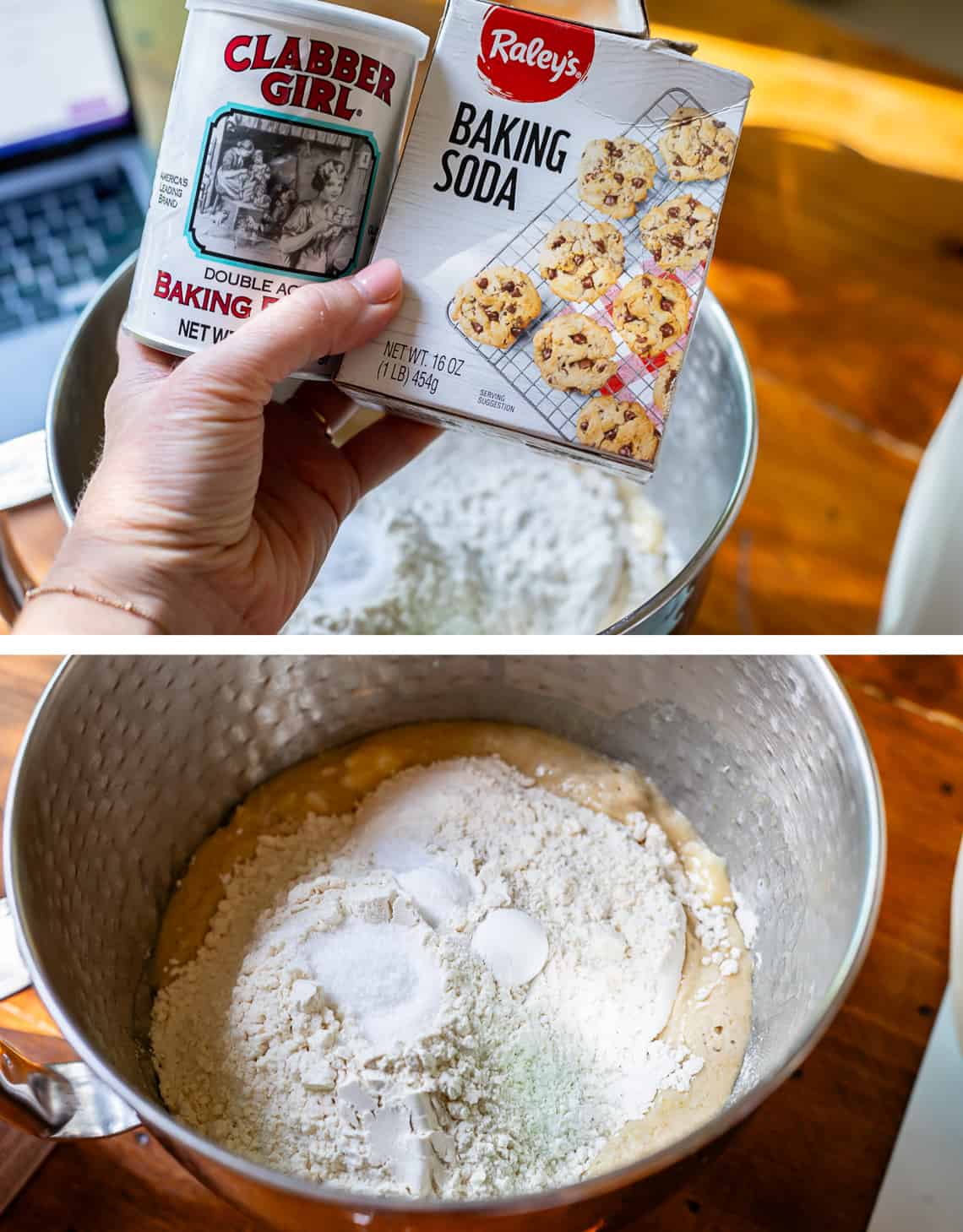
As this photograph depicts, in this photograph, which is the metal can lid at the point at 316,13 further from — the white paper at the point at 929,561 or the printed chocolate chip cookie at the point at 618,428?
the white paper at the point at 929,561

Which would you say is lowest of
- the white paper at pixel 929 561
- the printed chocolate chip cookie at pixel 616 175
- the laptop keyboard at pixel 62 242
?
the white paper at pixel 929 561

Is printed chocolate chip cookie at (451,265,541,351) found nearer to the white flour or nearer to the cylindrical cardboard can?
the cylindrical cardboard can

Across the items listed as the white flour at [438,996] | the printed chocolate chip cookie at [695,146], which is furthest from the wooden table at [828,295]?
the white flour at [438,996]

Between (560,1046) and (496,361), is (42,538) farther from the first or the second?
(560,1046)

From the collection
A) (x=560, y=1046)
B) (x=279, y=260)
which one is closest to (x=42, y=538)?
(x=279, y=260)

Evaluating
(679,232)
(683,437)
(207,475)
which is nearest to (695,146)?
(679,232)

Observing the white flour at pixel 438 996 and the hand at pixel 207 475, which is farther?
the white flour at pixel 438 996

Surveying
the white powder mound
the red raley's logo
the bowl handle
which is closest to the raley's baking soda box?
the red raley's logo

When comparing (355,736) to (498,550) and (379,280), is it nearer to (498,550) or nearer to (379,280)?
(498,550)
